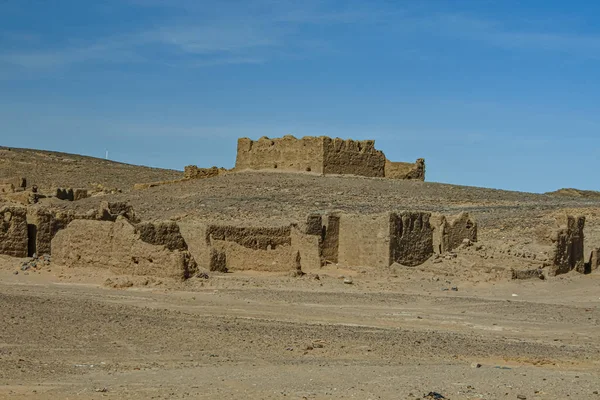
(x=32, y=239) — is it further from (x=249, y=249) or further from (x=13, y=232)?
(x=249, y=249)

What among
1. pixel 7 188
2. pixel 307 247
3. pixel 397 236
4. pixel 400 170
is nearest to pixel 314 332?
pixel 397 236

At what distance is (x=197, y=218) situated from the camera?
31938mm

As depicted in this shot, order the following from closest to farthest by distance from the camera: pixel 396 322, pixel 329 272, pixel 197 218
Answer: pixel 396 322 → pixel 329 272 → pixel 197 218

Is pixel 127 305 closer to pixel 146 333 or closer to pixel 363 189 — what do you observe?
pixel 146 333

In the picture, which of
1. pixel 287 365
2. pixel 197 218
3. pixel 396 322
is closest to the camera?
pixel 287 365

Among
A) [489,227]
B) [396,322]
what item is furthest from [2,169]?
[396,322]

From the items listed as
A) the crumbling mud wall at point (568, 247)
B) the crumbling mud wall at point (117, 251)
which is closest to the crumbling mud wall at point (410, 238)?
the crumbling mud wall at point (568, 247)

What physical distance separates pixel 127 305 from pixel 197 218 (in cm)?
1604

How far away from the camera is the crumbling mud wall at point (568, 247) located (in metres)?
21.8

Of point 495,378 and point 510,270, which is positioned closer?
point 495,378

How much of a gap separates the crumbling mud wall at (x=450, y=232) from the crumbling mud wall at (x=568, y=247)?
7.51ft

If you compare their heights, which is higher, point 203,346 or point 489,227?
point 489,227

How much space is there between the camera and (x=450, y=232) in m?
23.9

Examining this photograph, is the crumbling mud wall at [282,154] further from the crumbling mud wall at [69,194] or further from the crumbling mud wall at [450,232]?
the crumbling mud wall at [450,232]
